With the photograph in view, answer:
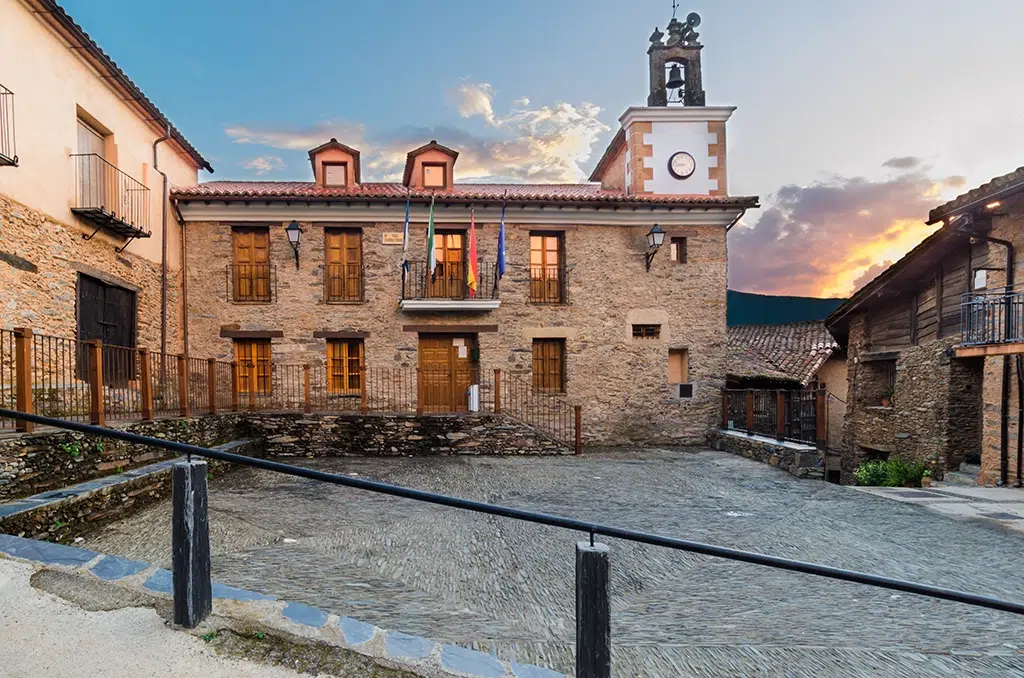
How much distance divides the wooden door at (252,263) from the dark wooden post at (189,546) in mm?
11770

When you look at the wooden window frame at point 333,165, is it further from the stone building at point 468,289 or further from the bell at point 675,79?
the bell at point 675,79

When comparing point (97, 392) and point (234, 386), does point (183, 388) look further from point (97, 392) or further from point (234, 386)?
point (234, 386)

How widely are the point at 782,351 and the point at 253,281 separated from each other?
55.2 ft

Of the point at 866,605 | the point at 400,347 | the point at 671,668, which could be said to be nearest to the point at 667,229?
the point at 400,347

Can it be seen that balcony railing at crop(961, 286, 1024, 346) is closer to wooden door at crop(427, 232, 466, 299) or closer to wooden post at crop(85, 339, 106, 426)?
wooden door at crop(427, 232, 466, 299)

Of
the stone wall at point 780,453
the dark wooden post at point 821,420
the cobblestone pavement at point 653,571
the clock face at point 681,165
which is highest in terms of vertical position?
the clock face at point 681,165

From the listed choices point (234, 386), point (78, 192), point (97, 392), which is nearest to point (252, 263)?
point (234, 386)

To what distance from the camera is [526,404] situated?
13.1 metres

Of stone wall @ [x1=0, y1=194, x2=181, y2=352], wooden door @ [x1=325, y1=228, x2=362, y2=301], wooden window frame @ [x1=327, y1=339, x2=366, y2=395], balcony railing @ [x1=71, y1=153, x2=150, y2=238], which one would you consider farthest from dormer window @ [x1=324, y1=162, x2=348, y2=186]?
stone wall @ [x1=0, y1=194, x2=181, y2=352]

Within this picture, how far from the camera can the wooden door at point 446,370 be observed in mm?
13180

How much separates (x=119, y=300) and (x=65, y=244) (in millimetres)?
1961

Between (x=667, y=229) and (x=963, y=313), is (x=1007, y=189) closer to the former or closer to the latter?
(x=963, y=313)

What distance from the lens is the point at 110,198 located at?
33.3ft

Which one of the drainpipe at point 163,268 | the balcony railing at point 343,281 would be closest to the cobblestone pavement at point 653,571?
the drainpipe at point 163,268
